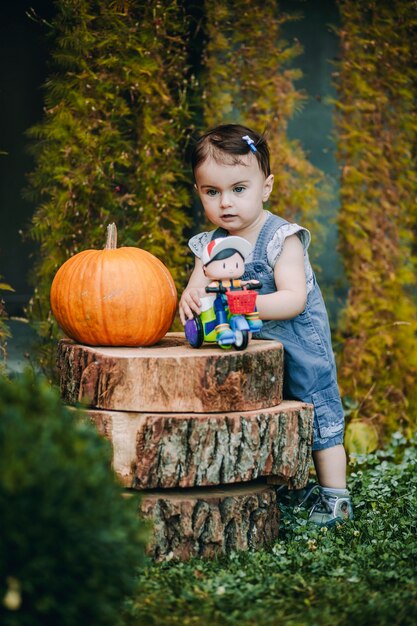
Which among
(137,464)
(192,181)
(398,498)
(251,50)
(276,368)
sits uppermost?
(251,50)

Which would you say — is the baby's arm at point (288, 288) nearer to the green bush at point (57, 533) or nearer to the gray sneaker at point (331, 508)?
the gray sneaker at point (331, 508)

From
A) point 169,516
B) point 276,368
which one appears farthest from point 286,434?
point 169,516

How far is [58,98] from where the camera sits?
4504 millimetres

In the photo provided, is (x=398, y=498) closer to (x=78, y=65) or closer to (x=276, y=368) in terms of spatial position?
(x=276, y=368)

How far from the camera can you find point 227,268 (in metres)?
3.15

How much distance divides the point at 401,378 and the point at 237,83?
1981 mm

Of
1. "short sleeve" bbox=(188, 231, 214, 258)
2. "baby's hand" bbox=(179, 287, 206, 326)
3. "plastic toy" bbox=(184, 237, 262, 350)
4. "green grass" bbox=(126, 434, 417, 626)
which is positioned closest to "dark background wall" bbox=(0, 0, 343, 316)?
"short sleeve" bbox=(188, 231, 214, 258)

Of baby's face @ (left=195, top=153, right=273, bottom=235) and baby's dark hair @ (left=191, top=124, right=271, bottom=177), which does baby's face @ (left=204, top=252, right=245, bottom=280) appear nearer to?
baby's face @ (left=195, top=153, right=273, bottom=235)

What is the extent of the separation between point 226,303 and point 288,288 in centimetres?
32

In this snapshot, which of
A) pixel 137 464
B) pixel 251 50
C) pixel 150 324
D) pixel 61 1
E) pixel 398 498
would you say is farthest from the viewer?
pixel 251 50

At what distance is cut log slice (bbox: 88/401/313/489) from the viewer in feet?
9.80

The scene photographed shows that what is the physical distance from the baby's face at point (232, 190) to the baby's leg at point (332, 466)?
1022 millimetres

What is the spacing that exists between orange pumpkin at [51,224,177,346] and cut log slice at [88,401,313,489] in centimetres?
35

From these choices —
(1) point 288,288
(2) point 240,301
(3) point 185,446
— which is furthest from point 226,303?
(3) point 185,446
